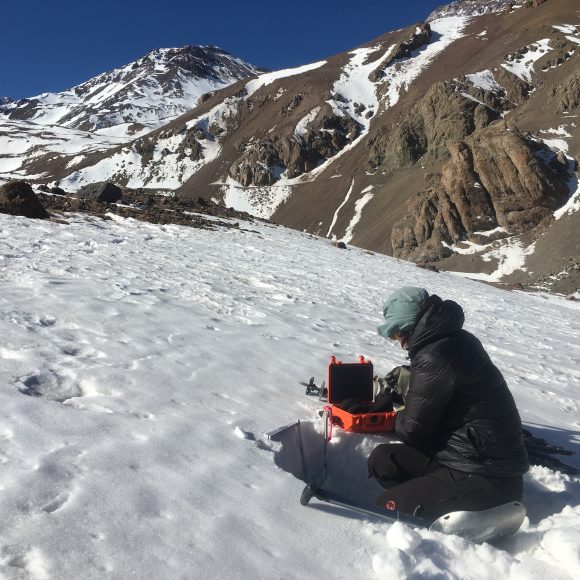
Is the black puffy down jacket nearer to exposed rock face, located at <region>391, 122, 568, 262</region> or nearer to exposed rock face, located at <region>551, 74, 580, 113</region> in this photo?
exposed rock face, located at <region>391, 122, 568, 262</region>

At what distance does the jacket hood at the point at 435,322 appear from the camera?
3484mm

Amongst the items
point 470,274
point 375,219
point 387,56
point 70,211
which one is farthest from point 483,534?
point 387,56

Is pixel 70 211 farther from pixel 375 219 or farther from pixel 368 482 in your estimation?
pixel 375 219

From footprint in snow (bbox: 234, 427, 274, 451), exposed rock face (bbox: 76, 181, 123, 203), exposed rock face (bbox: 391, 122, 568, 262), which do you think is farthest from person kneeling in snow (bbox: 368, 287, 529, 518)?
exposed rock face (bbox: 391, 122, 568, 262)

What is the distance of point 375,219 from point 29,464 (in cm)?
6770

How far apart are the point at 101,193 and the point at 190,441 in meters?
19.2

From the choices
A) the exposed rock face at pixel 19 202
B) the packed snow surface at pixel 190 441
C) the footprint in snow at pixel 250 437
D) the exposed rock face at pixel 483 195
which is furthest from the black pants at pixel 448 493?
the exposed rock face at pixel 483 195

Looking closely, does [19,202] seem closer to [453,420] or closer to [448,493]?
[453,420]

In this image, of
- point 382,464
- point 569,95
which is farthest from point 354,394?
point 569,95

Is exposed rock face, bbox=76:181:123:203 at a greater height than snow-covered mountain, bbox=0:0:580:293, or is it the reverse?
snow-covered mountain, bbox=0:0:580:293

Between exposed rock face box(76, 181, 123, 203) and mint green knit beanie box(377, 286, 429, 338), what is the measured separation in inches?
740

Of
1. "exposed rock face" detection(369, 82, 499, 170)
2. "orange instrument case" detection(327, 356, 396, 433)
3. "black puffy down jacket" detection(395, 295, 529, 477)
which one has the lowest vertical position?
"orange instrument case" detection(327, 356, 396, 433)

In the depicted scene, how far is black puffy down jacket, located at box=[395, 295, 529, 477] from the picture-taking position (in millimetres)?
3416

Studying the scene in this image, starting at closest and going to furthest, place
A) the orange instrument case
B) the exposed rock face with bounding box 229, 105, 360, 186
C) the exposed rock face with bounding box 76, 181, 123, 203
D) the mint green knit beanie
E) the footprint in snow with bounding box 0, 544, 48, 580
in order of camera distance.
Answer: the footprint in snow with bounding box 0, 544, 48, 580, the mint green knit beanie, the orange instrument case, the exposed rock face with bounding box 76, 181, 123, 203, the exposed rock face with bounding box 229, 105, 360, 186
